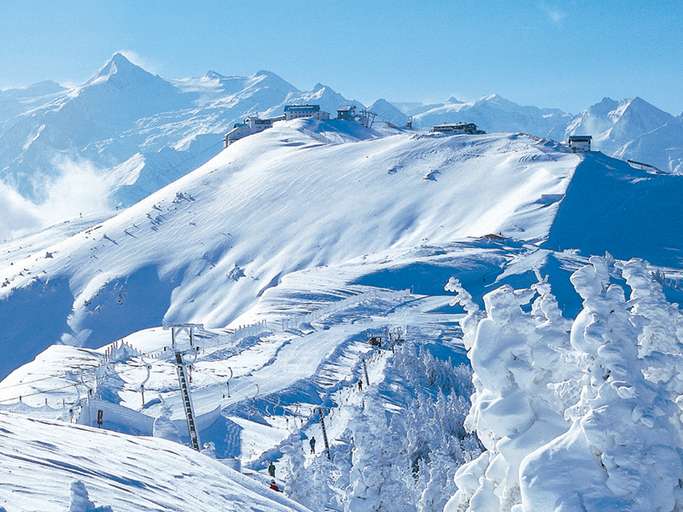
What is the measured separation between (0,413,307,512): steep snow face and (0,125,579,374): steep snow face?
280 ft

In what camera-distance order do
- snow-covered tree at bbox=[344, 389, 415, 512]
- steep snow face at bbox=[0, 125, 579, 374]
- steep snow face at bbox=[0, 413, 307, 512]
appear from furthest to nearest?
steep snow face at bbox=[0, 125, 579, 374], snow-covered tree at bbox=[344, 389, 415, 512], steep snow face at bbox=[0, 413, 307, 512]

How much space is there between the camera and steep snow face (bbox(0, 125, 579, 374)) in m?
113

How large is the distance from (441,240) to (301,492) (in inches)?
3220

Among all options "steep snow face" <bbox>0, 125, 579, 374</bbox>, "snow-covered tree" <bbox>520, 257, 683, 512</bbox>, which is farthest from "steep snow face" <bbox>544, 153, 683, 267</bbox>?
"snow-covered tree" <bbox>520, 257, 683, 512</bbox>

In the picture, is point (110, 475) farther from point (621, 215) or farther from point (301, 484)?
point (621, 215)

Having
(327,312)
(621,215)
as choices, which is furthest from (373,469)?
A: (621,215)

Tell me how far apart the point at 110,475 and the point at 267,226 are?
114 meters

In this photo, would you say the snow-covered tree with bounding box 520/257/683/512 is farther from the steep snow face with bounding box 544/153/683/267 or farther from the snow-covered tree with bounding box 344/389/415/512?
the steep snow face with bounding box 544/153/683/267

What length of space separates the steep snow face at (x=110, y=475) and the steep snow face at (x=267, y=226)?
85203 mm

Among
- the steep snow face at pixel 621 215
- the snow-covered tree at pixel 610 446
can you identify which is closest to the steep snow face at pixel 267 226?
the steep snow face at pixel 621 215

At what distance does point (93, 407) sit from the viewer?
1367 inches

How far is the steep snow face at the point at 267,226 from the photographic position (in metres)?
113

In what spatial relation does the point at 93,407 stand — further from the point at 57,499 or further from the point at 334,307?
the point at 334,307

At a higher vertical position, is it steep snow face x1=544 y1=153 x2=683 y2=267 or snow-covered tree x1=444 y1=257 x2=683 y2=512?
steep snow face x1=544 y1=153 x2=683 y2=267
